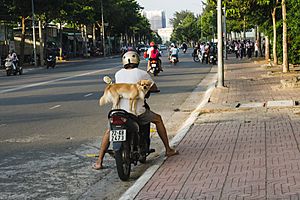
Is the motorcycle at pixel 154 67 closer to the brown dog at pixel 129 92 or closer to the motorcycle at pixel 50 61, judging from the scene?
the motorcycle at pixel 50 61

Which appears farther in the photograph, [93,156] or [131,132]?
[93,156]

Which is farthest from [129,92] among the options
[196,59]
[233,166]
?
[196,59]

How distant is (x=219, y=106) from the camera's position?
13648mm

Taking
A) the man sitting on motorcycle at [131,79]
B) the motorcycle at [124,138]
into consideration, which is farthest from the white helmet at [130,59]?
the motorcycle at [124,138]

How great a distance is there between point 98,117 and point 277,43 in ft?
56.6

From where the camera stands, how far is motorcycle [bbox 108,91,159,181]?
23.6 ft

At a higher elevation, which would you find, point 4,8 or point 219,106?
point 4,8

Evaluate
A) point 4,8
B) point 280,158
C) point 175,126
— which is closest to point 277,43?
point 175,126

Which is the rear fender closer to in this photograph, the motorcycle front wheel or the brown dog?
the brown dog

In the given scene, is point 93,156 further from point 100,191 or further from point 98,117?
point 98,117

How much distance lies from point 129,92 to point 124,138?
659 mm

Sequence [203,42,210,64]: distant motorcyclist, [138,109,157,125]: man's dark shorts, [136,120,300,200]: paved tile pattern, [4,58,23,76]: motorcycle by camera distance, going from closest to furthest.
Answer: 1. [136,120,300,200]: paved tile pattern
2. [138,109,157,125]: man's dark shorts
3. [4,58,23,76]: motorcycle
4. [203,42,210,64]: distant motorcyclist

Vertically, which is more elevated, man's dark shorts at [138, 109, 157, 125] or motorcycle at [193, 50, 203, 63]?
man's dark shorts at [138, 109, 157, 125]

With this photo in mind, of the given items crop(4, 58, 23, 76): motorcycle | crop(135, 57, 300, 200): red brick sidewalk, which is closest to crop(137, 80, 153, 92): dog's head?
crop(135, 57, 300, 200): red brick sidewalk
